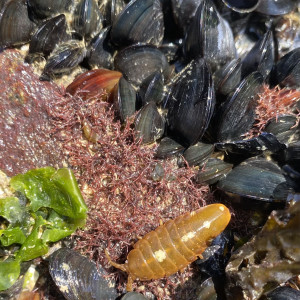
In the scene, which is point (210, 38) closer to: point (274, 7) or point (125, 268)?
point (274, 7)

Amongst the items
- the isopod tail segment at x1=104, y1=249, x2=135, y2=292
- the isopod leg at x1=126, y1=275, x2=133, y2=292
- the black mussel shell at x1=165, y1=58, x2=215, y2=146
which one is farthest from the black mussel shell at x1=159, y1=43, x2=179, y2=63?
the isopod leg at x1=126, y1=275, x2=133, y2=292

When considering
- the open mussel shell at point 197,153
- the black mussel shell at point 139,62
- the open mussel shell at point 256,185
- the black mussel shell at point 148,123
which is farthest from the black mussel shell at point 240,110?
the black mussel shell at point 139,62

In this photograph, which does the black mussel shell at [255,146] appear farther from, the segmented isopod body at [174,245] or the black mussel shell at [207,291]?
the black mussel shell at [207,291]

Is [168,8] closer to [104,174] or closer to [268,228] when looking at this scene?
[104,174]

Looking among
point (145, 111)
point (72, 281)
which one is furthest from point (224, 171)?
point (72, 281)

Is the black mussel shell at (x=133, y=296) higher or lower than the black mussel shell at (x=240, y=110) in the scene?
lower

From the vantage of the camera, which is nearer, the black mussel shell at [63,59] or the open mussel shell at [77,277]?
the open mussel shell at [77,277]
